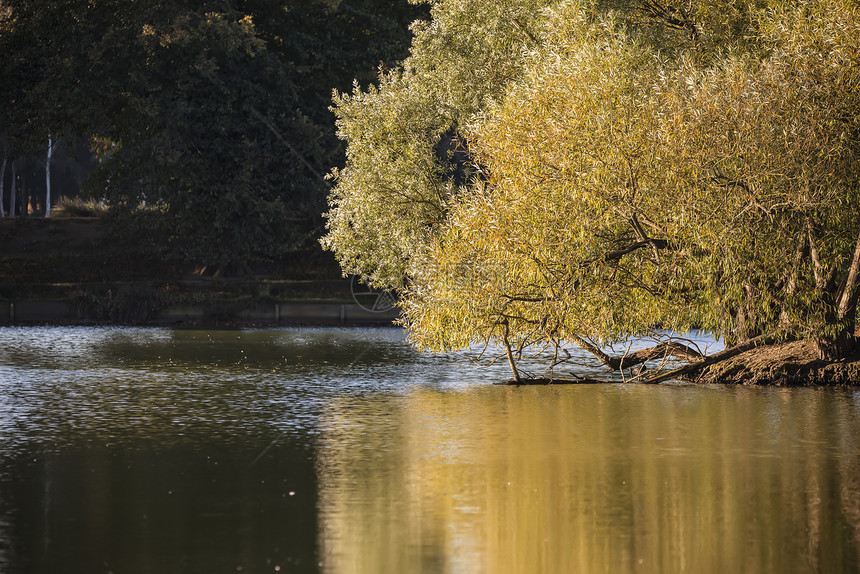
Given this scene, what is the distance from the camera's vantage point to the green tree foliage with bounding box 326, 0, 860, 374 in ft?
81.3

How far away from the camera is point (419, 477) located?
605 inches

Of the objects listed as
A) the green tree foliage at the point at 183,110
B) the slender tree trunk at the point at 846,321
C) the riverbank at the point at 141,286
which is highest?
the green tree foliage at the point at 183,110

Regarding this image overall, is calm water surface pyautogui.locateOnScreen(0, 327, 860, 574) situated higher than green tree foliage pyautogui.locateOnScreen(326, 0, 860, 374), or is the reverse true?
green tree foliage pyautogui.locateOnScreen(326, 0, 860, 374)

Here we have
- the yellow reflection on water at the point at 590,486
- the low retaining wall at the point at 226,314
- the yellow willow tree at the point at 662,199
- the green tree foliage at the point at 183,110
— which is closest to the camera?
the yellow reflection on water at the point at 590,486

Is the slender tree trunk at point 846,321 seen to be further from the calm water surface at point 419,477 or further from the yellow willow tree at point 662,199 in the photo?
the calm water surface at point 419,477

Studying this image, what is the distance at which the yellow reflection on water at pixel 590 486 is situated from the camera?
10781 millimetres

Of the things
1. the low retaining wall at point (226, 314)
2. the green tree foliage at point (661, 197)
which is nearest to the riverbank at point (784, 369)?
the green tree foliage at point (661, 197)

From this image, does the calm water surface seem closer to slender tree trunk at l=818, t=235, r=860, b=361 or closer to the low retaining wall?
slender tree trunk at l=818, t=235, r=860, b=361

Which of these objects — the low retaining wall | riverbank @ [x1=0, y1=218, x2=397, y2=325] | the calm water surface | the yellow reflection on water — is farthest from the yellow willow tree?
riverbank @ [x1=0, y1=218, x2=397, y2=325]

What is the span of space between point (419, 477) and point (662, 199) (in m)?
11.8

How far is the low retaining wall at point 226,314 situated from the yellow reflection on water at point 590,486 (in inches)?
1307

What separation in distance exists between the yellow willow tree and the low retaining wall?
1199 inches

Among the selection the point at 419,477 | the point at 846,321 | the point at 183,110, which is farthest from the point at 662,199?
the point at 183,110

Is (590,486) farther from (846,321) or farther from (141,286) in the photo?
(141,286)
